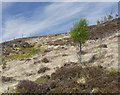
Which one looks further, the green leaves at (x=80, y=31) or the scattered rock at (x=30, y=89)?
the green leaves at (x=80, y=31)

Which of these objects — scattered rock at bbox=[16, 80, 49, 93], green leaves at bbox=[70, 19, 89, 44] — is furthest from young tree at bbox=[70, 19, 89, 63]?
scattered rock at bbox=[16, 80, 49, 93]

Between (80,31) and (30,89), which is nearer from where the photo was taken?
(30,89)

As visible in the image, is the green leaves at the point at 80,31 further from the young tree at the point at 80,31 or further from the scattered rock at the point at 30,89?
the scattered rock at the point at 30,89

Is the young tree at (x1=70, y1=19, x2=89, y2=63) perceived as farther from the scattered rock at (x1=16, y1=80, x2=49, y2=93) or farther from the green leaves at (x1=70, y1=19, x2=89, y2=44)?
the scattered rock at (x1=16, y1=80, x2=49, y2=93)

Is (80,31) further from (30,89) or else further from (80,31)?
(30,89)

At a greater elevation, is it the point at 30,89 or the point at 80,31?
the point at 80,31

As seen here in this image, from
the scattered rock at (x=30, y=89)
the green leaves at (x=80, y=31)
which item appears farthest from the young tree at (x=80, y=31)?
the scattered rock at (x=30, y=89)

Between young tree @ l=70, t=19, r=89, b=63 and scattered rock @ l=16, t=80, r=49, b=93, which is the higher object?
young tree @ l=70, t=19, r=89, b=63

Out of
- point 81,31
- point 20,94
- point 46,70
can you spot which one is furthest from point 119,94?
point 81,31

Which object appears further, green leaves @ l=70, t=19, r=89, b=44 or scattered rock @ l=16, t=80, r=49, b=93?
green leaves @ l=70, t=19, r=89, b=44

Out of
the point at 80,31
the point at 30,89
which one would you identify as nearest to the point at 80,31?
the point at 80,31

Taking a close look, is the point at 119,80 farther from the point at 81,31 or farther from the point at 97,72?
the point at 81,31

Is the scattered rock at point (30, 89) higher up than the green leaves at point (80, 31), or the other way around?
the green leaves at point (80, 31)

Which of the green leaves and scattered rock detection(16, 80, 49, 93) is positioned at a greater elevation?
the green leaves
